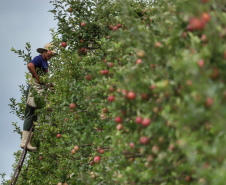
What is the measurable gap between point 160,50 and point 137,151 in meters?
1.17

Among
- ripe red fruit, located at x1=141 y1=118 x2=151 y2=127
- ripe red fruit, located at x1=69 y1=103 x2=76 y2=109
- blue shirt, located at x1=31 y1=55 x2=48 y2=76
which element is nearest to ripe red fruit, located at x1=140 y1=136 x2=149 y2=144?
ripe red fruit, located at x1=141 y1=118 x2=151 y2=127

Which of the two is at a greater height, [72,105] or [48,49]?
[48,49]

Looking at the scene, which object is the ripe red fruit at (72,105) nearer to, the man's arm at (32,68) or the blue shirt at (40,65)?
the man's arm at (32,68)

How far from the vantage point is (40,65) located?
29.6ft

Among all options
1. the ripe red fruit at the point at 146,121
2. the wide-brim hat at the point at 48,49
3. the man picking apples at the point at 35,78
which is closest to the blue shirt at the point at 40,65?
the man picking apples at the point at 35,78

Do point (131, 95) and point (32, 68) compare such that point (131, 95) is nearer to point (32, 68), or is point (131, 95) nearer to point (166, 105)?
point (166, 105)

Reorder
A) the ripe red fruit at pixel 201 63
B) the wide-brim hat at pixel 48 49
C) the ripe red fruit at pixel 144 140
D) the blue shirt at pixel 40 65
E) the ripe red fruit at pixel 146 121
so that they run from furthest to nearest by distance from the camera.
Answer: the wide-brim hat at pixel 48 49, the blue shirt at pixel 40 65, the ripe red fruit at pixel 144 140, the ripe red fruit at pixel 146 121, the ripe red fruit at pixel 201 63

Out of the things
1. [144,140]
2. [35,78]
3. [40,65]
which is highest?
[40,65]

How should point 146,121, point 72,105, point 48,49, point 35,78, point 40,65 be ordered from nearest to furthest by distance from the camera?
1. point 146,121
2. point 72,105
3. point 35,78
4. point 40,65
5. point 48,49

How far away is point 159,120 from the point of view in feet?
9.73

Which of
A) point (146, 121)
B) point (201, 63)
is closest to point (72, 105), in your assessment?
point (146, 121)

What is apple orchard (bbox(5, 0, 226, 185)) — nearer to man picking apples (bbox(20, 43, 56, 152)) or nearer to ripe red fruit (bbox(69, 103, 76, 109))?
ripe red fruit (bbox(69, 103, 76, 109))

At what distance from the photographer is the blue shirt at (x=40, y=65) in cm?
889

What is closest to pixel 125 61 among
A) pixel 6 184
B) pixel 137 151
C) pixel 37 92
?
pixel 137 151
